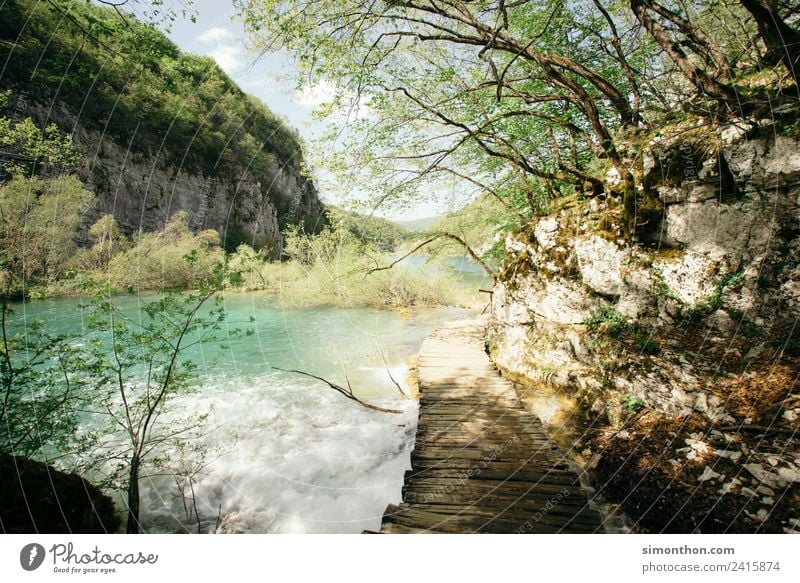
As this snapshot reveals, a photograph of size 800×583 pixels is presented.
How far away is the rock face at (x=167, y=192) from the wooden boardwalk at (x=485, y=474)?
10246 mm

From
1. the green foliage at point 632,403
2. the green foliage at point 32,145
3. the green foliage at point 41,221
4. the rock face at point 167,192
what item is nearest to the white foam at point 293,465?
the green foliage at point 632,403

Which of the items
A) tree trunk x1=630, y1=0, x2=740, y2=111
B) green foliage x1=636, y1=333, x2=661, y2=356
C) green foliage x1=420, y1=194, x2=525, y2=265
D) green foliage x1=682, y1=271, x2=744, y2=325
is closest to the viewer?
green foliage x1=682, y1=271, x2=744, y2=325

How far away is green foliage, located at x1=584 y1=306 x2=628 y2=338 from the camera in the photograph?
14.2 ft

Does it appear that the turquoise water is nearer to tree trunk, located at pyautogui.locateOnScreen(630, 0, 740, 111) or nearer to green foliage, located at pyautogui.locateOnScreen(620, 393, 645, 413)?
green foliage, located at pyautogui.locateOnScreen(620, 393, 645, 413)

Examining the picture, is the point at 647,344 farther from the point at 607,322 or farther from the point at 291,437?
the point at 291,437

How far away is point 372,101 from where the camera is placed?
210 inches

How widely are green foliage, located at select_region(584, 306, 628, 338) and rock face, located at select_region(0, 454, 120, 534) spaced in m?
6.71

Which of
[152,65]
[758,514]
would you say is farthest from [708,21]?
[152,65]

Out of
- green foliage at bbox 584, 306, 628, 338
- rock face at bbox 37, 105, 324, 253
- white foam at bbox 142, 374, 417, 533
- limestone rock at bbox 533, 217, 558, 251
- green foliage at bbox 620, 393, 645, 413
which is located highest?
rock face at bbox 37, 105, 324, 253

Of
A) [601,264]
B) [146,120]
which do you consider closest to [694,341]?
[601,264]

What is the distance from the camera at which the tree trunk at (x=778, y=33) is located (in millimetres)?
3270

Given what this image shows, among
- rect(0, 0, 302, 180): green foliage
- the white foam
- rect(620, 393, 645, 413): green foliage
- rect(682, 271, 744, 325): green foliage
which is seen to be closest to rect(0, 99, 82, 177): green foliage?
rect(0, 0, 302, 180): green foliage

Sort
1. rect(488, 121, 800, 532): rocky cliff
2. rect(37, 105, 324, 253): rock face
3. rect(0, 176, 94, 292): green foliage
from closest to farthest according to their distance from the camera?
rect(488, 121, 800, 532): rocky cliff < rect(0, 176, 94, 292): green foliage < rect(37, 105, 324, 253): rock face

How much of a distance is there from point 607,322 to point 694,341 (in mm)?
995
